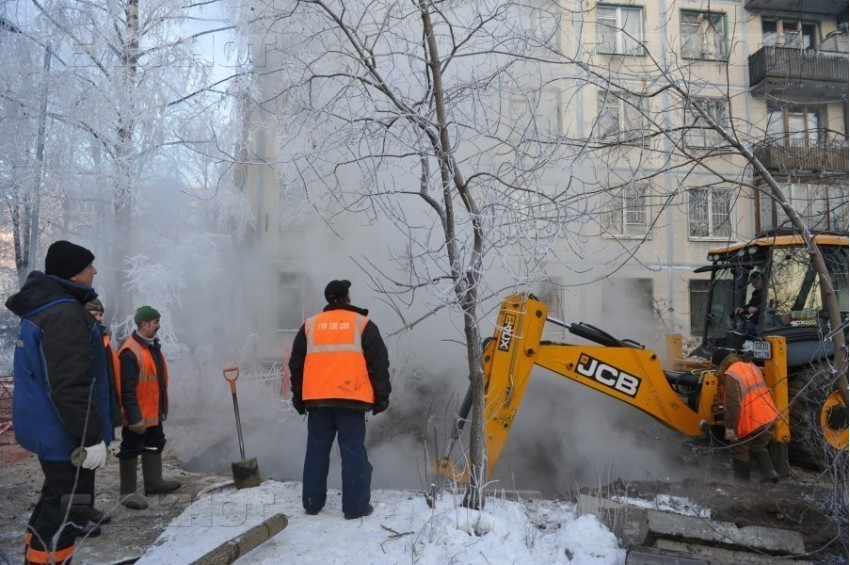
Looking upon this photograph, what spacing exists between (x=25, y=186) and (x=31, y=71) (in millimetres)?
1714

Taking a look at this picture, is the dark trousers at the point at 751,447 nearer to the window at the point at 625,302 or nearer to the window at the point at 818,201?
the window at the point at 818,201

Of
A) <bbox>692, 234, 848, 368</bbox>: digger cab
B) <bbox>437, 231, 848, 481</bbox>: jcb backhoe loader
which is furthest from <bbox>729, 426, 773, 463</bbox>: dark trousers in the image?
<bbox>692, 234, 848, 368</bbox>: digger cab

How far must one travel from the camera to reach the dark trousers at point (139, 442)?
5.22 m

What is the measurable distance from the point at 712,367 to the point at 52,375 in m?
5.94

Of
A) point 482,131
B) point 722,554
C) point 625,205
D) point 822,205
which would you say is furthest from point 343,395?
point 822,205

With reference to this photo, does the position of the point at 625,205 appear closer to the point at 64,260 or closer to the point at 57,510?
the point at 64,260

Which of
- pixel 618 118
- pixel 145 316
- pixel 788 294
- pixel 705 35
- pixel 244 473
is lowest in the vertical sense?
pixel 244 473

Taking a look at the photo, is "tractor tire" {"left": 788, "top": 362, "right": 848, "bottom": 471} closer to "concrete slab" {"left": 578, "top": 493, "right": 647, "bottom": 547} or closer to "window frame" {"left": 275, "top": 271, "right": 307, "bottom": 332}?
"concrete slab" {"left": 578, "top": 493, "right": 647, "bottom": 547}

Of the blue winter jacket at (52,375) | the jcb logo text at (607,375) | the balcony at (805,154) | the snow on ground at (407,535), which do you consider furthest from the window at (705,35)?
the blue winter jacket at (52,375)

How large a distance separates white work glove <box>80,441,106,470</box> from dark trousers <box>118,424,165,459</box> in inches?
77.9

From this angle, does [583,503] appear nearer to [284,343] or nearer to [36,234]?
[284,343]

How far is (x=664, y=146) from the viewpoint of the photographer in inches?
294

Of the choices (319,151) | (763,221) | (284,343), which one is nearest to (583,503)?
(319,151)

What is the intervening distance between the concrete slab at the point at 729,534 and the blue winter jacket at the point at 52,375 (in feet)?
9.93
